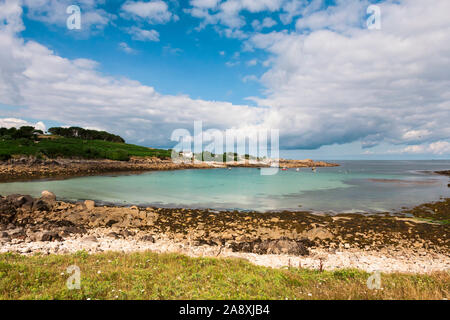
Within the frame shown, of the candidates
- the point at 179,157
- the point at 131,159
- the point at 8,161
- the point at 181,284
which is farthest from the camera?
the point at 179,157

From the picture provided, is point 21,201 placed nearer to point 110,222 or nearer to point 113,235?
point 110,222

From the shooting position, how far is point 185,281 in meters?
7.74

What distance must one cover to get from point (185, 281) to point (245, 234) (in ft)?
33.7

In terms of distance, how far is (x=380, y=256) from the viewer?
13.8 meters

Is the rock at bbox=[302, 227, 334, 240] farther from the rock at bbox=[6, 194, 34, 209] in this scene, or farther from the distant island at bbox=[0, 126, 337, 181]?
the distant island at bbox=[0, 126, 337, 181]

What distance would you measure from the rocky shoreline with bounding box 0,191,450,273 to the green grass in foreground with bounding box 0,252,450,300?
2365 mm

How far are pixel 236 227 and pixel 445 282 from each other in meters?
13.1

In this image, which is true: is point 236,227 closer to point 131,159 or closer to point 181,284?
point 181,284

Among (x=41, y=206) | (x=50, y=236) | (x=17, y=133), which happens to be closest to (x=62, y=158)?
(x=17, y=133)

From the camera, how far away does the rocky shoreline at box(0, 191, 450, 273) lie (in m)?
13.0

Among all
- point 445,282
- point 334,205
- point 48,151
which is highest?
point 48,151

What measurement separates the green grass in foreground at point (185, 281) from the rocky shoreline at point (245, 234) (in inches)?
93.1
